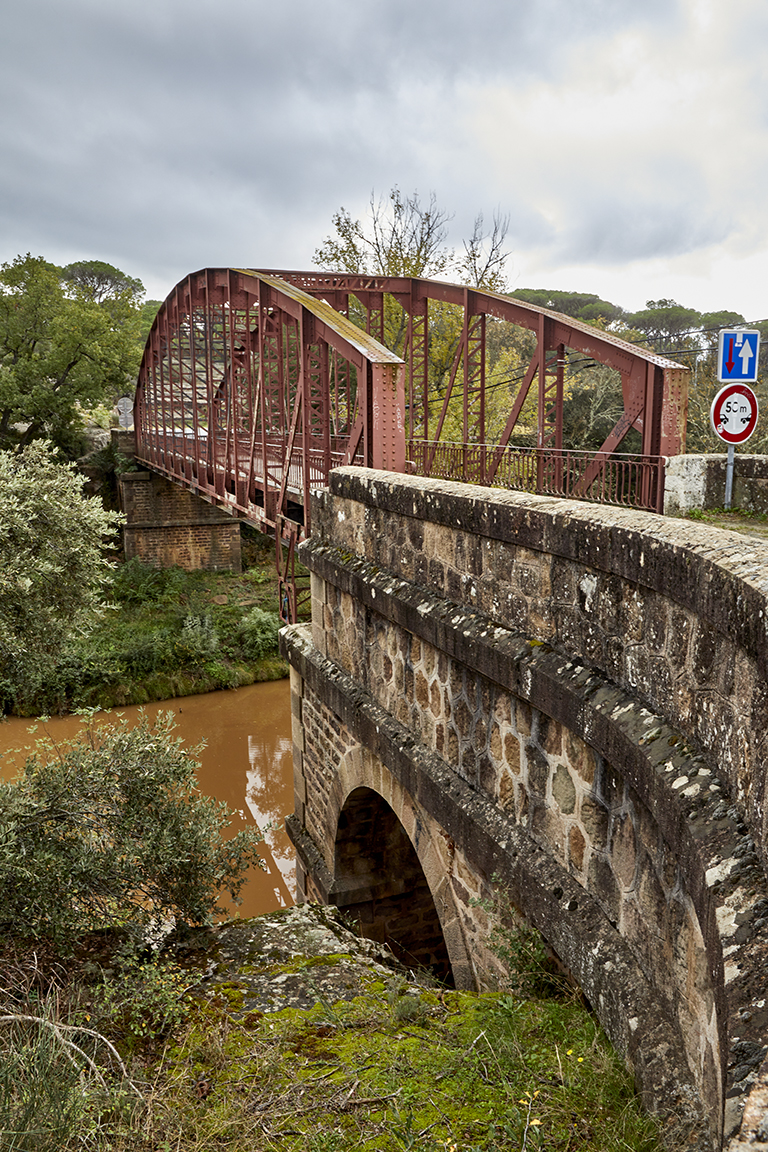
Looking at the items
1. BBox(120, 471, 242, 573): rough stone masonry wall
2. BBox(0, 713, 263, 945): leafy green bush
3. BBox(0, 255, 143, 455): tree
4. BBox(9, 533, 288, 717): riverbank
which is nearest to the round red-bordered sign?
BBox(0, 713, 263, 945): leafy green bush

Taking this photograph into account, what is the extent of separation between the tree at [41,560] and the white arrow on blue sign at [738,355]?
18.3 feet

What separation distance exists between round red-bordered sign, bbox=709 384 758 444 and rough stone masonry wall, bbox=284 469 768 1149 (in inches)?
112

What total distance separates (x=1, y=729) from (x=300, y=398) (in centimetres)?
1074

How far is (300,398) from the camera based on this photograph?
984 cm

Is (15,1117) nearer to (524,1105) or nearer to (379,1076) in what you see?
(379,1076)

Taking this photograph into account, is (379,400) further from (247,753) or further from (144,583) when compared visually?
(144,583)

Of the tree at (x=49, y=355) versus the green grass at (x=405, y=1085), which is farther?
the tree at (x=49, y=355)

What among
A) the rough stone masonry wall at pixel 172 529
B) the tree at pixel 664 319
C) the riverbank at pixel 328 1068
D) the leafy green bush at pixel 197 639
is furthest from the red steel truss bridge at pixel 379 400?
the tree at pixel 664 319

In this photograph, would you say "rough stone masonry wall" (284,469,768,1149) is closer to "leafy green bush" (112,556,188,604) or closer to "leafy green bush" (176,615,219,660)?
"leafy green bush" (176,615,219,660)

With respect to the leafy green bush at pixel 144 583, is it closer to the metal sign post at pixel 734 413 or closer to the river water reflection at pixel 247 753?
the river water reflection at pixel 247 753

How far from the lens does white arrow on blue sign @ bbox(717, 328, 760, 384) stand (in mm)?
5727

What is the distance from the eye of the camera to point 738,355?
18.9 feet

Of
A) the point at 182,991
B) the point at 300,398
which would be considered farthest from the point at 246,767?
the point at 182,991

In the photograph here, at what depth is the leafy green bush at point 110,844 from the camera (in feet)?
13.7
